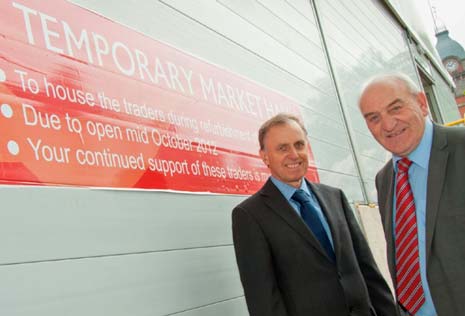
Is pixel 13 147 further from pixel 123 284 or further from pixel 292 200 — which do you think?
pixel 292 200

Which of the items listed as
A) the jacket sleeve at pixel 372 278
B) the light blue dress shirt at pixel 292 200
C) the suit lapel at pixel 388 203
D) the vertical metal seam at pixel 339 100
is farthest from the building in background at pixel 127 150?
the vertical metal seam at pixel 339 100

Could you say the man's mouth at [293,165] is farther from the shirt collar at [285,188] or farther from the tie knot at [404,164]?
the tie knot at [404,164]

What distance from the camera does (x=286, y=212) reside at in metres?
1.82

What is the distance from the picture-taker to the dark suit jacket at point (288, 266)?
1661 mm

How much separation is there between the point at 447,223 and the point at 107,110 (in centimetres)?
122

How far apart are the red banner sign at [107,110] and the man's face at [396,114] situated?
76cm

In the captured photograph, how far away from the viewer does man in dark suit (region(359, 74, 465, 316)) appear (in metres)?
1.47

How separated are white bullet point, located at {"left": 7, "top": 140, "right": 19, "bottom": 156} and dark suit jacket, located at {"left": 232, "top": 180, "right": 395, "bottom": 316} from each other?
2.70 feet

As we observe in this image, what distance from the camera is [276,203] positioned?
185 cm

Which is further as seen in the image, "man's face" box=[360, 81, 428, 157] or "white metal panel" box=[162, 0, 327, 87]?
"white metal panel" box=[162, 0, 327, 87]

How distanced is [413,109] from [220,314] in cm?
113

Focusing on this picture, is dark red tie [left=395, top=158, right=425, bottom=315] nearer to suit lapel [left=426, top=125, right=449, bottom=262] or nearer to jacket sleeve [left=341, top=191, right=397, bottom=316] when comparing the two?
suit lapel [left=426, top=125, right=449, bottom=262]

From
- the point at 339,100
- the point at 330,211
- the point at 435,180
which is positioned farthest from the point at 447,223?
the point at 339,100

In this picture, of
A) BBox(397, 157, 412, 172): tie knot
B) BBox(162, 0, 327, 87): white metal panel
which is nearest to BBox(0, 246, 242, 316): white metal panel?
BBox(397, 157, 412, 172): tie knot
